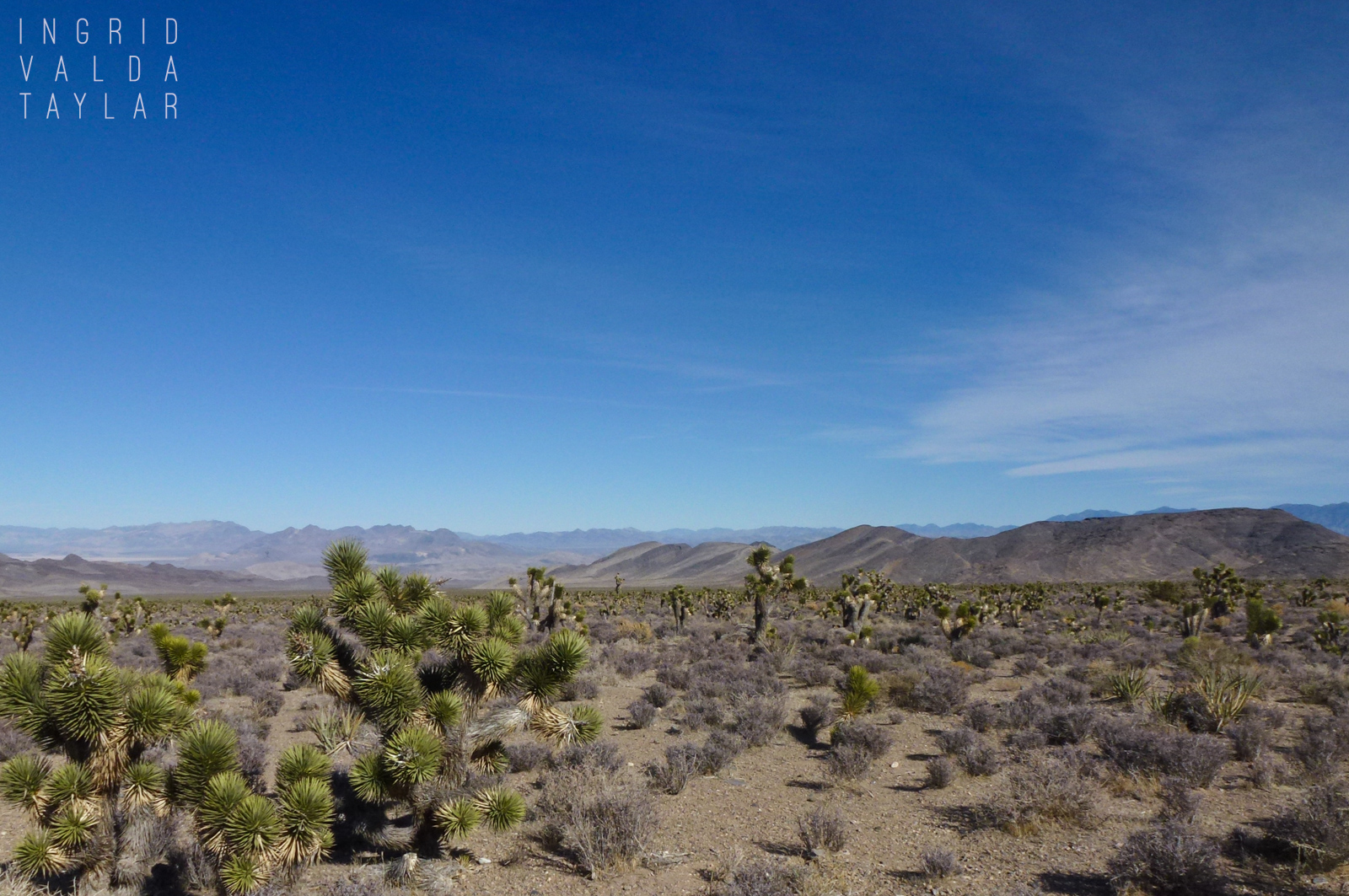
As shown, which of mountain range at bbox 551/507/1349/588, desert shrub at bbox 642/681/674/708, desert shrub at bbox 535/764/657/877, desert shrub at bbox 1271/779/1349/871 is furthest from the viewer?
mountain range at bbox 551/507/1349/588

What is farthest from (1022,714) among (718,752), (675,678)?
(675,678)

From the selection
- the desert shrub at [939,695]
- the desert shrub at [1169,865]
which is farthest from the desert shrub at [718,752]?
the desert shrub at [1169,865]

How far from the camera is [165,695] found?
7324 millimetres

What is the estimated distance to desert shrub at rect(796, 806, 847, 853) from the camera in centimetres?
850

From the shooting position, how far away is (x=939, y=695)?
15.6 meters

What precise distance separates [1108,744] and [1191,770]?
113 cm

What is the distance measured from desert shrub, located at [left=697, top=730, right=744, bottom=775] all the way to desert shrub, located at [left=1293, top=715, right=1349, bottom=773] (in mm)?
8453

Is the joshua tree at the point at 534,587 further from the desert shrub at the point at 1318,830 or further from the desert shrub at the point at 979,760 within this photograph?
the desert shrub at the point at 1318,830

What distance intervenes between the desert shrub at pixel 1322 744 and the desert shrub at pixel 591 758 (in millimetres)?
10357

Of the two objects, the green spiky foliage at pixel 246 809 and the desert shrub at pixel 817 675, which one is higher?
the green spiky foliage at pixel 246 809

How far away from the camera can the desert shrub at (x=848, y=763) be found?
1123 cm

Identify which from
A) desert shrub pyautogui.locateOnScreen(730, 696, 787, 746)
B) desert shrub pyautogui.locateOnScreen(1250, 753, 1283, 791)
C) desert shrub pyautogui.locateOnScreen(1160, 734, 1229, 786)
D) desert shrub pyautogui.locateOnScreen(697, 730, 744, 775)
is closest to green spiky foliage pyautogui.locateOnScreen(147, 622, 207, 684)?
desert shrub pyautogui.locateOnScreen(697, 730, 744, 775)

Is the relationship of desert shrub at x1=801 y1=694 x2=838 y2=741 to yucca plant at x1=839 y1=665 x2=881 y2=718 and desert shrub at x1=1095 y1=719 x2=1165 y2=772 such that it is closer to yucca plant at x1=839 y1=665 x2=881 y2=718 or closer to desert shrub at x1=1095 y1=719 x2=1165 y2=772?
yucca plant at x1=839 y1=665 x2=881 y2=718

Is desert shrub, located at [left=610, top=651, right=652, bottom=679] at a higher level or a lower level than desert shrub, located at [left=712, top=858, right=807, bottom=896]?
lower
